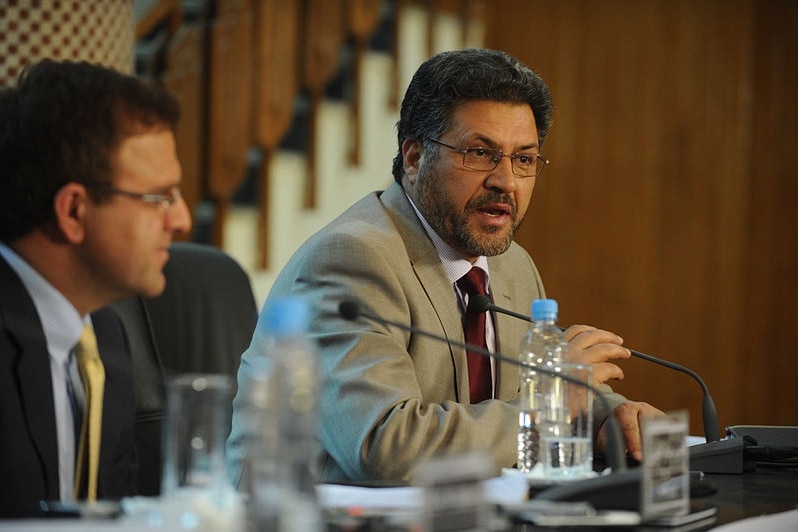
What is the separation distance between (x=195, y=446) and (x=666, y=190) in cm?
434

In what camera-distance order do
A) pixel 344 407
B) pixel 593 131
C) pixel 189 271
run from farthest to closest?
pixel 593 131 → pixel 189 271 → pixel 344 407

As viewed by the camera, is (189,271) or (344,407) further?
(189,271)

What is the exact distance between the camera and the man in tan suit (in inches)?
87.2

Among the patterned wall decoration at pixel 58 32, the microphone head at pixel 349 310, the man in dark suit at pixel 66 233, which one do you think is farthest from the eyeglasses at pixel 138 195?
the patterned wall decoration at pixel 58 32

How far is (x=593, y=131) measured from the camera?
541 cm

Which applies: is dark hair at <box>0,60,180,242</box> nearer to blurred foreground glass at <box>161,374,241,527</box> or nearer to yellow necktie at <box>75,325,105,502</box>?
yellow necktie at <box>75,325,105,502</box>

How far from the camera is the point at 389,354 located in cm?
230

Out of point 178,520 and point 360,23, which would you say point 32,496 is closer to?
point 178,520

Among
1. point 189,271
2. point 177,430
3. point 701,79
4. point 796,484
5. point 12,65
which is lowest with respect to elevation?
point 796,484

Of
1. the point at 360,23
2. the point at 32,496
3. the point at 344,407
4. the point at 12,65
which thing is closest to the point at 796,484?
the point at 344,407

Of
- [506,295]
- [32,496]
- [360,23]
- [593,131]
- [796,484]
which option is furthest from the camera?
[593,131]

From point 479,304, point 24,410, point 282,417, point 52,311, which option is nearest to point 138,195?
point 52,311

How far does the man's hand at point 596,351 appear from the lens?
2229mm

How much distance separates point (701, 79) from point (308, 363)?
4.52m
